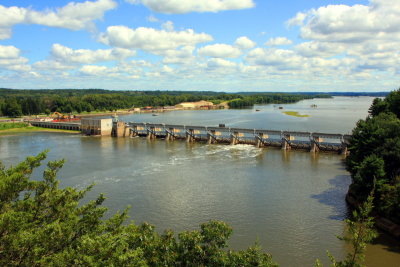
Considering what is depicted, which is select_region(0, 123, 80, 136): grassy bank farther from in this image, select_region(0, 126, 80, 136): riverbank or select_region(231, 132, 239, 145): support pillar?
select_region(231, 132, 239, 145): support pillar

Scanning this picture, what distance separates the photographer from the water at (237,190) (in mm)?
20234

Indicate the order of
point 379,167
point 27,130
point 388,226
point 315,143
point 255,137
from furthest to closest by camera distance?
point 27,130 → point 255,137 → point 315,143 → point 379,167 → point 388,226

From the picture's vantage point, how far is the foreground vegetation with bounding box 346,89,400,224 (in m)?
21.5

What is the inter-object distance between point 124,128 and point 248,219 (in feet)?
173

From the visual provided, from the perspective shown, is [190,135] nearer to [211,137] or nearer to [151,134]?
[211,137]

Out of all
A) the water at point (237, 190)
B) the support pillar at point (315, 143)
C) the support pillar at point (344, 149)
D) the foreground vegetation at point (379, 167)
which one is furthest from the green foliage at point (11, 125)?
the foreground vegetation at point (379, 167)

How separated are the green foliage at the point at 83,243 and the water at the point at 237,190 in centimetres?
949

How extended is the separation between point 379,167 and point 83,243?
21.4 meters

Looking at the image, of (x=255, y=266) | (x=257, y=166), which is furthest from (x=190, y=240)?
(x=257, y=166)

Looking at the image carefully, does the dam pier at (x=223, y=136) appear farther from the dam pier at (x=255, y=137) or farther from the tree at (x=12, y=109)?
the tree at (x=12, y=109)

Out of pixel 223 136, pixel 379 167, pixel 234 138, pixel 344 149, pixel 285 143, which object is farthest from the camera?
pixel 223 136

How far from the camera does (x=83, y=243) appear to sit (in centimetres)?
882

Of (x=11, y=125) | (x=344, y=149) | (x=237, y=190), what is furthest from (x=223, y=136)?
(x=11, y=125)

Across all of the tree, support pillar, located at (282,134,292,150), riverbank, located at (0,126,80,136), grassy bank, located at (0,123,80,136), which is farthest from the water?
the tree
